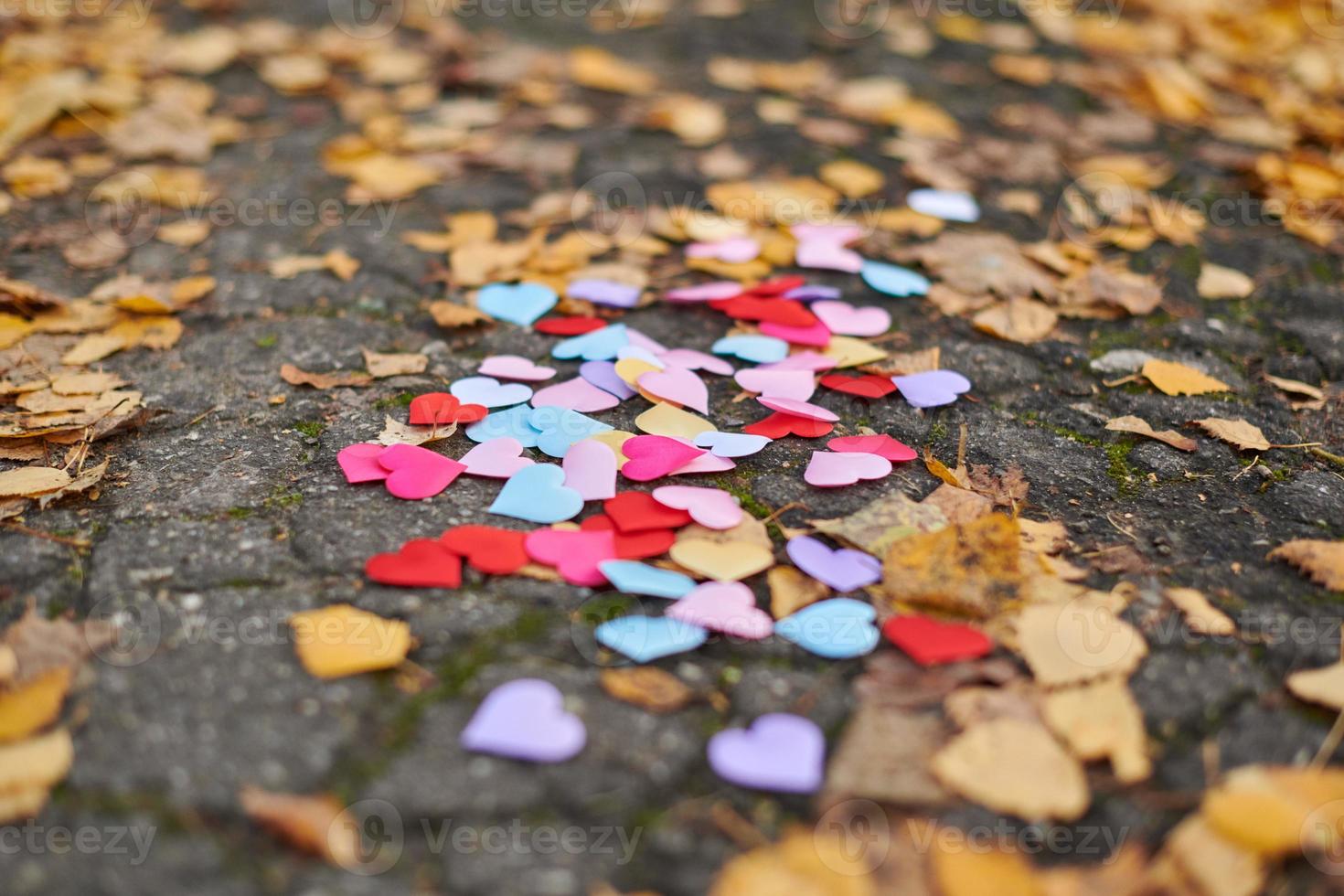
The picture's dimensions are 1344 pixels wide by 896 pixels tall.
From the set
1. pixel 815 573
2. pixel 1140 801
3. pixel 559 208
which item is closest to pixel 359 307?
pixel 559 208

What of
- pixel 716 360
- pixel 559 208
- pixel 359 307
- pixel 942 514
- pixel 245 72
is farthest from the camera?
pixel 245 72

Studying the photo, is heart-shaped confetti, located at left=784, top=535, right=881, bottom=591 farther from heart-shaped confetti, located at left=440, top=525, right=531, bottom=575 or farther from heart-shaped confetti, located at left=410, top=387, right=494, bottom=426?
heart-shaped confetti, located at left=410, top=387, right=494, bottom=426

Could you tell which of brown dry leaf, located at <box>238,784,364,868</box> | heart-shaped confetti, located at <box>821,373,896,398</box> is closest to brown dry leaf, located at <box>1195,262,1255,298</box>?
heart-shaped confetti, located at <box>821,373,896,398</box>

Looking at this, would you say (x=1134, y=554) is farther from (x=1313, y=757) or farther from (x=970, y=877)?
(x=970, y=877)

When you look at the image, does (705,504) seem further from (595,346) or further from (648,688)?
(595,346)

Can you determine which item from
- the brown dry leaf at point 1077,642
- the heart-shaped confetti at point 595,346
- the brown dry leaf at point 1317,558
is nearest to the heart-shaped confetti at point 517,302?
the heart-shaped confetti at point 595,346

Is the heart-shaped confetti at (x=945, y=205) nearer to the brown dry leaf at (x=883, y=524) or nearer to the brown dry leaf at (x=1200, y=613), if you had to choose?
the brown dry leaf at (x=883, y=524)
